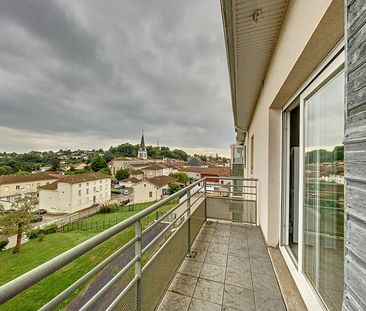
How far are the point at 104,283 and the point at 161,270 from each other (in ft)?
2.97

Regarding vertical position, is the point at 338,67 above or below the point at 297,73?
below

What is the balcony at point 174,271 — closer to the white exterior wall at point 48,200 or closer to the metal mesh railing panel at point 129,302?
the metal mesh railing panel at point 129,302

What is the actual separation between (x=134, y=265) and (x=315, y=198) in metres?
1.64

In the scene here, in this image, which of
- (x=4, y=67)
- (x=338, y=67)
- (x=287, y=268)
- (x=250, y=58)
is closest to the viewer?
(x=338, y=67)

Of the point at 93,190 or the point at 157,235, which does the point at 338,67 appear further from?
the point at 93,190

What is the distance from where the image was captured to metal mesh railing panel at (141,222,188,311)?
1575mm

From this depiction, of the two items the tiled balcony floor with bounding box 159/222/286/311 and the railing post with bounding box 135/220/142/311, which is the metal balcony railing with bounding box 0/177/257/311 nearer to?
the railing post with bounding box 135/220/142/311

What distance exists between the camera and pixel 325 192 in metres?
1.54

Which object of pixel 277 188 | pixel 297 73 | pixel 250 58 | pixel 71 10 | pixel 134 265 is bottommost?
pixel 134 265

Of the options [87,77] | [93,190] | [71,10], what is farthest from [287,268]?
[93,190]

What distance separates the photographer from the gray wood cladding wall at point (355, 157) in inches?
20.8

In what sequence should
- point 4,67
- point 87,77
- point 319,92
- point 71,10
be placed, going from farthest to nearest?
point 87,77 < point 4,67 < point 71,10 < point 319,92

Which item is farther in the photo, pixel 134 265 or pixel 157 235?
pixel 157 235

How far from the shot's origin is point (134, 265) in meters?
1.39
